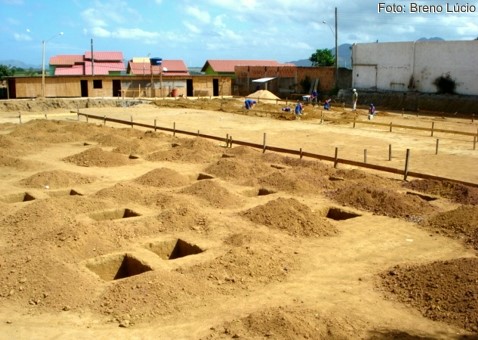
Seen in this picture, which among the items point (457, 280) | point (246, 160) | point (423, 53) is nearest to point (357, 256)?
point (457, 280)

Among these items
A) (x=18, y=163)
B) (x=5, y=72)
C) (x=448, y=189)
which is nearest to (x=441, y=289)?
(x=448, y=189)

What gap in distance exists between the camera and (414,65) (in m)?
43.1

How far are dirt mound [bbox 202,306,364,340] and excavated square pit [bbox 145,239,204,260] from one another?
3.64 m

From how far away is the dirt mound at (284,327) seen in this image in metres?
6.77

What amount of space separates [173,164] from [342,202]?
292 inches

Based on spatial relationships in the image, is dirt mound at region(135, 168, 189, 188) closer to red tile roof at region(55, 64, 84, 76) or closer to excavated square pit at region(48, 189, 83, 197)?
excavated square pit at region(48, 189, 83, 197)

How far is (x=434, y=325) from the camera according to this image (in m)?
7.38

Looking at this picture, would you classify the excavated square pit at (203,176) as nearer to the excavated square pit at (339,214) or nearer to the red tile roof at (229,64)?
the excavated square pit at (339,214)

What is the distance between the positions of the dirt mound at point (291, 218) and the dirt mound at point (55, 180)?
6.08 metres

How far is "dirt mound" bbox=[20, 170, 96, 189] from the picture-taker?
613 inches

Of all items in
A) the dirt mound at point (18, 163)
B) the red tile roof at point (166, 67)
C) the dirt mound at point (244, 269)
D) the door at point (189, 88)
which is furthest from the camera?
the red tile roof at point (166, 67)

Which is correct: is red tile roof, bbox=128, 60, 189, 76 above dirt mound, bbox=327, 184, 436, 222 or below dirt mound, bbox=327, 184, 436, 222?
above

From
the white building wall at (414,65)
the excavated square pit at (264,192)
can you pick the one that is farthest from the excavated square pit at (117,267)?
the white building wall at (414,65)

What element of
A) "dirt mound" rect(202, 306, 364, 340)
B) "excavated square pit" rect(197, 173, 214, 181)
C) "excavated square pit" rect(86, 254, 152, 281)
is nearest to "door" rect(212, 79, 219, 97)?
"excavated square pit" rect(197, 173, 214, 181)
